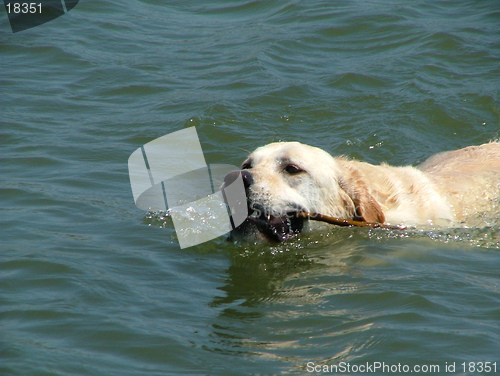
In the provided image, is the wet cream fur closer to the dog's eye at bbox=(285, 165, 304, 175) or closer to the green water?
the dog's eye at bbox=(285, 165, 304, 175)

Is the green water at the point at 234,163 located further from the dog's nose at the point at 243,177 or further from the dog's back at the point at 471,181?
the dog's nose at the point at 243,177

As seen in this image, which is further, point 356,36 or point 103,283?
point 356,36

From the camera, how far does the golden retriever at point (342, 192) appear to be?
5.30 meters

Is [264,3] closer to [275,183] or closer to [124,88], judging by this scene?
[124,88]

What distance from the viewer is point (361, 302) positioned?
4.57m

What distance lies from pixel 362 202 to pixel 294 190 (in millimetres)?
608

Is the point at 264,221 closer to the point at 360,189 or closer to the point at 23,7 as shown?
the point at 360,189

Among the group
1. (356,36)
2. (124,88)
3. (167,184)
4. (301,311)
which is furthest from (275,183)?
(356,36)

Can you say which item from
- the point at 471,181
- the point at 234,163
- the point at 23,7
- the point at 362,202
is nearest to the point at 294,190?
the point at 362,202

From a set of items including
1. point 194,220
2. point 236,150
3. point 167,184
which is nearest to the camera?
point 194,220

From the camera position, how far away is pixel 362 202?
5.61 metres

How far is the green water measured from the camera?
4031 mm

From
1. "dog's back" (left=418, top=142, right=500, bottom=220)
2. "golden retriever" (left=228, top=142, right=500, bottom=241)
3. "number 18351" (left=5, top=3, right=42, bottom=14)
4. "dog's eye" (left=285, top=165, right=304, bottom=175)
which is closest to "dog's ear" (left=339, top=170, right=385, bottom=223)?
"golden retriever" (left=228, top=142, right=500, bottom=241)

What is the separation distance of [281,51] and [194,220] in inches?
231
